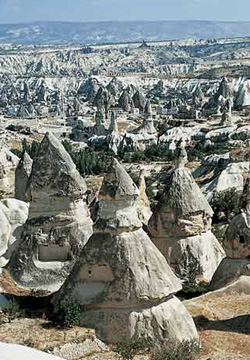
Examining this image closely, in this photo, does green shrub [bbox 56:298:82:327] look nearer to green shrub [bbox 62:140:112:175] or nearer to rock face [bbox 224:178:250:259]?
rock face [bbox 224:178:250:259]

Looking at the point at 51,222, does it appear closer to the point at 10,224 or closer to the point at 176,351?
the point at 10,224

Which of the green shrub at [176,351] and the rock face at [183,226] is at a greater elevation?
the rock face at [183,226]

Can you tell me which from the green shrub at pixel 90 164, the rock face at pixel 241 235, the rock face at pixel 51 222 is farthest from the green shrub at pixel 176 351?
the green shrub at pixel 90 164

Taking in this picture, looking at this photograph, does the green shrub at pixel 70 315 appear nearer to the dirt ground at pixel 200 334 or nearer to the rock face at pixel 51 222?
the dirt ground at pixel 200 334

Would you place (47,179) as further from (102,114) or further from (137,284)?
(102,114)

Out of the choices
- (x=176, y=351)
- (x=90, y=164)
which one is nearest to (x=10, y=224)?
(x=176, y=351)

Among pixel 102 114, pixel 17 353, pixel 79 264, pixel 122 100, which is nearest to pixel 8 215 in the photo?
pixel 79 264

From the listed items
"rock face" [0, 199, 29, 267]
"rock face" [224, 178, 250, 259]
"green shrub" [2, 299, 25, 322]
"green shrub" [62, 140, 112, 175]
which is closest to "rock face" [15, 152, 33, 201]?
"rock face" [0, 199, 29, 267]
